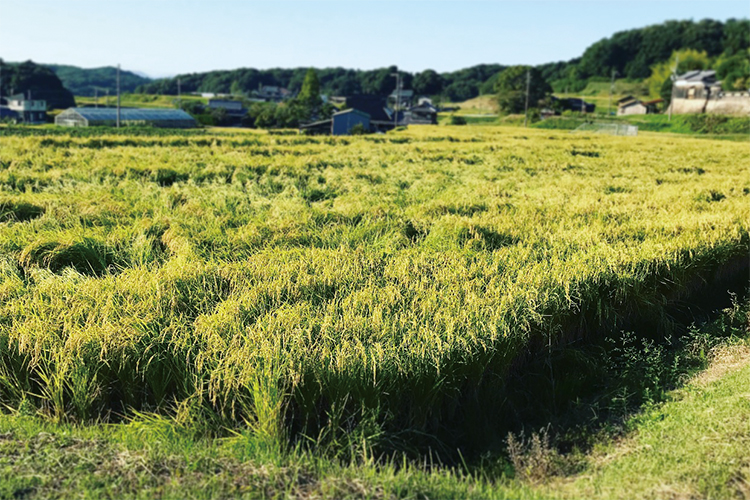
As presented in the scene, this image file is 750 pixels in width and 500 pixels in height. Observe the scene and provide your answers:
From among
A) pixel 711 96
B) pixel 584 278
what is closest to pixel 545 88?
pixel 711 96

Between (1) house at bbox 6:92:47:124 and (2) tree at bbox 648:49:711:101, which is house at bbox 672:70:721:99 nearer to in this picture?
(2) tree at bbox 648:49:711:101

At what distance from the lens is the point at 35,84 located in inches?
3022

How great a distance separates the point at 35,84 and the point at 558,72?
91129mm

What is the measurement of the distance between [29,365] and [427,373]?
217 cm

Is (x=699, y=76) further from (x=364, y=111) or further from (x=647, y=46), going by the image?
(x=647, y=46)

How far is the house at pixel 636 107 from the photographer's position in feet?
198

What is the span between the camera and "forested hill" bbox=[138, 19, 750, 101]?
87.0m

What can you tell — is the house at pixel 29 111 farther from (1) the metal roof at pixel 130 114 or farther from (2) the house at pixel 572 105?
(2) the house at pixel 572 105

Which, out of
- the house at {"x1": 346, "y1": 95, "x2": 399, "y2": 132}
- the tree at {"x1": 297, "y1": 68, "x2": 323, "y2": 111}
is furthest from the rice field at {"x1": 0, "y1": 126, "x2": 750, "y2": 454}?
the tree at {"x1": 297, "y1": 68, "x2": 323, "y2": 111}

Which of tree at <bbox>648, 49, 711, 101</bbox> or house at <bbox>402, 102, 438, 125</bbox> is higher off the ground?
tree at <bbox>648, 49, 711, 101</bbox>

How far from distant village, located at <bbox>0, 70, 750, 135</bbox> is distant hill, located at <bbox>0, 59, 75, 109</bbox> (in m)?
3.88

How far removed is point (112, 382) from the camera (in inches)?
119

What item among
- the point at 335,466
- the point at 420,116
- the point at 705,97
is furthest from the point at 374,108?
the point at 335,466

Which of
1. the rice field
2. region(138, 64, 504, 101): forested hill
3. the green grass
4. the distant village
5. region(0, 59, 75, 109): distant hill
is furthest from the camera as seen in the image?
region(138, 64, 504, 101): forested hill
